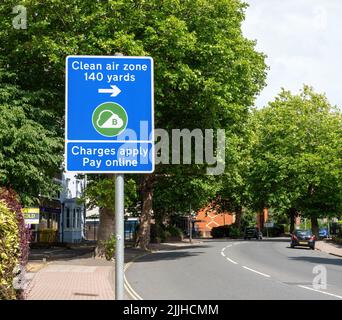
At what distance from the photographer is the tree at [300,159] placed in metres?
52.4

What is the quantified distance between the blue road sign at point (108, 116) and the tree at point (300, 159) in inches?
1842

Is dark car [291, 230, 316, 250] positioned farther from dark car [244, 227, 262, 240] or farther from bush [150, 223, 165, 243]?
dark car [244, 227, 262, 240]

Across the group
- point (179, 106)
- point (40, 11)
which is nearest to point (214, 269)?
point (179, 106)

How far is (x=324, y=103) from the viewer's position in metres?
58.4

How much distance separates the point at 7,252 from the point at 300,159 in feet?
156

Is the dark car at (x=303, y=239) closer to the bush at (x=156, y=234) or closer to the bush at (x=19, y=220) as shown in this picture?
the bush at (x=156, y=234)

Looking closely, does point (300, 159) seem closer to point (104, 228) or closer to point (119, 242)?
point (104, 228)

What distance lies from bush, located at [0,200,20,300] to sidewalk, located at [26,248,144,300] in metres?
2.30

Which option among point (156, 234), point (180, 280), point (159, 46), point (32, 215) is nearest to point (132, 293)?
point (180, 280)

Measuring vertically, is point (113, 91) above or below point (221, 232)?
above

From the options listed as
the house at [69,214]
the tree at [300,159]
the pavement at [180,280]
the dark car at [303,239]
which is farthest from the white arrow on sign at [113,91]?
the tree at [300,159]

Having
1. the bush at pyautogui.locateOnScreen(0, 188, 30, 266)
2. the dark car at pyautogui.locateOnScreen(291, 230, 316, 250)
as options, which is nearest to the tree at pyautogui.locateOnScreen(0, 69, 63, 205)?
the bush at pyautogui.locateOnScreen(0, 188, 30, 266)

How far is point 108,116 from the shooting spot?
193 inches
